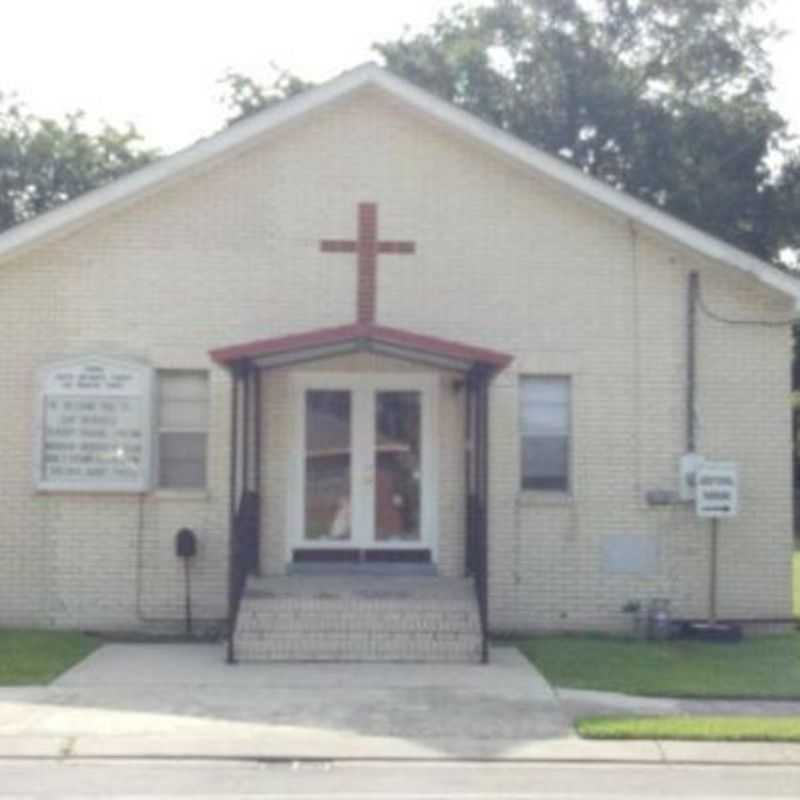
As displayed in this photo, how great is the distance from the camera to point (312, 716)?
12.9 metres

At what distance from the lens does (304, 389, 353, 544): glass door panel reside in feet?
62.3

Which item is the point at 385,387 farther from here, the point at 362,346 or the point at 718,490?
the point at 718,490

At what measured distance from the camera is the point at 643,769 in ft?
36.8

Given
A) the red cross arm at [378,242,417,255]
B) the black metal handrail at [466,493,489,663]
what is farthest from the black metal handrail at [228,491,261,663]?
the red cross arm at [378,242,417,255]

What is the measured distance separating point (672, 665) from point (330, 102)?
7534 millimetres

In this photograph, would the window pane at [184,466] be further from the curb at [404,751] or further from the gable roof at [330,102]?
the curb at [404,751]

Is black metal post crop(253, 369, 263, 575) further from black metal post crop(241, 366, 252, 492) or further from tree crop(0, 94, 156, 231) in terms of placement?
tree crop(0, 94, 156, 231)

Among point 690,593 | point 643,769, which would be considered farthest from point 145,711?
point 690,593

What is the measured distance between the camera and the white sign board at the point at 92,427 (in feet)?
60.6

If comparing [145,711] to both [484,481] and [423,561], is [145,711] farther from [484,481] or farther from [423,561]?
[423,561]

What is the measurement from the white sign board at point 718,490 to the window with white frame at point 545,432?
1604mm

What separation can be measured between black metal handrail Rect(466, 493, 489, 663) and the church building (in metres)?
0.14

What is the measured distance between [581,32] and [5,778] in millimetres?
34581

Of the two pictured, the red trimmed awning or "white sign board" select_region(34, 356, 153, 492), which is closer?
the red trimmed awning
